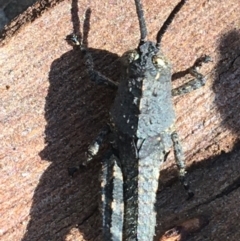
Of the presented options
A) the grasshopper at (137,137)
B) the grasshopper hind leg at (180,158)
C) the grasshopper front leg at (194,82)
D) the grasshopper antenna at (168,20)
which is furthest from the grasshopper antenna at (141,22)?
the grasshopper hind leg at (180,158)

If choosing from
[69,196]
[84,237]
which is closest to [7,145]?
[69,196]

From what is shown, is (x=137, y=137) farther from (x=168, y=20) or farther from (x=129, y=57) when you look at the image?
(x=168, y=20)

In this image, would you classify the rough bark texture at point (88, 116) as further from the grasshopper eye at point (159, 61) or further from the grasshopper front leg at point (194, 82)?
the grasshopper eye at point (159, 61)

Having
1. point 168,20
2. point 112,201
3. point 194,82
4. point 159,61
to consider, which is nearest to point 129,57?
point 159,61

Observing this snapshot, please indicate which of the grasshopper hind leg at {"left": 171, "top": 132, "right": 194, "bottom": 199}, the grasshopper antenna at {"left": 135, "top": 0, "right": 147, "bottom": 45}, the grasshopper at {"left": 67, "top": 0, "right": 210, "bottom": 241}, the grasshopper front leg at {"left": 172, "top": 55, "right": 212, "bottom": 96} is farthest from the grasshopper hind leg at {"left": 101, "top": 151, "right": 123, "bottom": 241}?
the grasshopper antenna at {"left": 135, "top": 0, "right": 147, "bottom": 45}

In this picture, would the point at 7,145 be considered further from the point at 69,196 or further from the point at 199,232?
the point at 199,232

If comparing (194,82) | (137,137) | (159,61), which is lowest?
(137,137)
